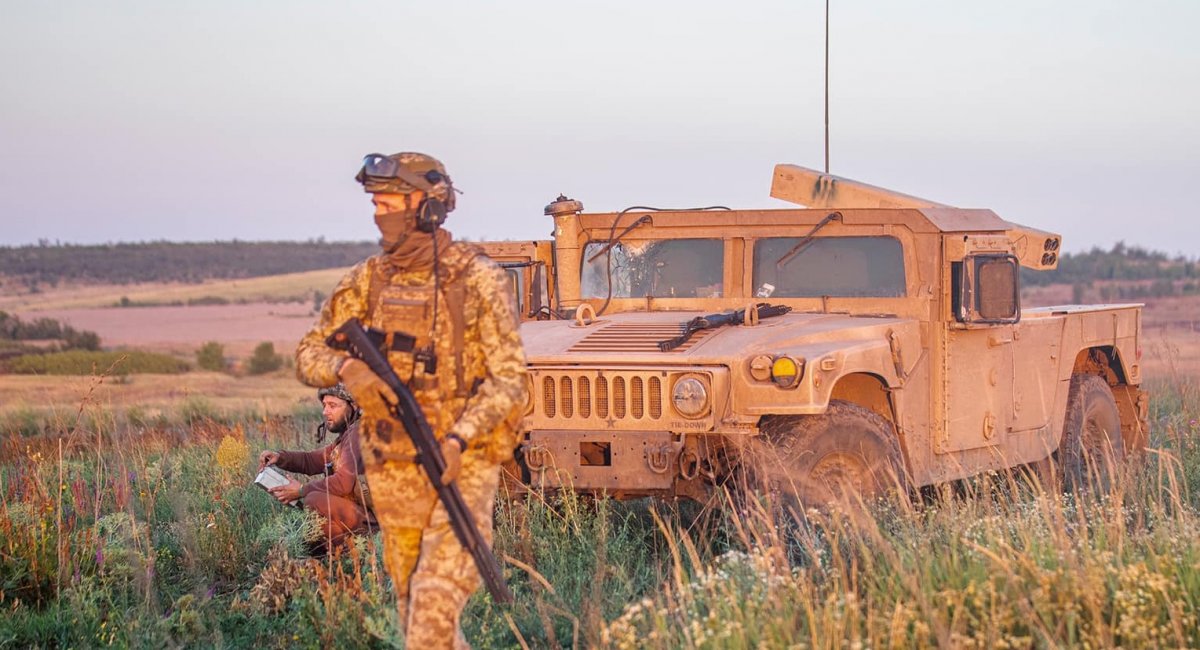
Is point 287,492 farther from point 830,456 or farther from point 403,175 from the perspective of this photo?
point 403,175

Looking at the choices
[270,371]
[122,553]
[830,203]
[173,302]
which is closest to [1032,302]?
[270,371]

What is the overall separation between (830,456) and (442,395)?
2905 mm

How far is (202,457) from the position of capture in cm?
1062

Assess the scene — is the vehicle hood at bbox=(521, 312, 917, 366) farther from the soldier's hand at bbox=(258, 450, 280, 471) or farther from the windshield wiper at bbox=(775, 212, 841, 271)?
the soldier's hand at bbox=(258, 450, 280, 471)

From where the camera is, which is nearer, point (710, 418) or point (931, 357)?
point (710, 418)

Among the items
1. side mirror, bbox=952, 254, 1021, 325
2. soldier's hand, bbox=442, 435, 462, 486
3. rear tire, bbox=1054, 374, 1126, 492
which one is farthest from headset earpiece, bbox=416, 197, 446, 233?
rear tire, bbox=1054, 374, 1126, 492

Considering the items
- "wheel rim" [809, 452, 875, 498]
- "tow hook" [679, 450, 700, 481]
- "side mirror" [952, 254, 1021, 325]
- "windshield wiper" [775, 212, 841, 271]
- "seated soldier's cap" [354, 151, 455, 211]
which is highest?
"seated soldier's cap" [354, 151, 455, 211]

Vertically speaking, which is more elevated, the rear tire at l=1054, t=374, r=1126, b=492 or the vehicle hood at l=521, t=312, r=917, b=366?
the vehicle hood at l=521, t=312, r=917, b=366

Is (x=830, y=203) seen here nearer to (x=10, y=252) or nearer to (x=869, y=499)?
(x=869, y=499)

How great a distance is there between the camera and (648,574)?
697cm

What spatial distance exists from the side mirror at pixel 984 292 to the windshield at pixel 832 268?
0.32m

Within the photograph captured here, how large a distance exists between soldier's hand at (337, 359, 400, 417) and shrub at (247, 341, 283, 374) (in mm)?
31974

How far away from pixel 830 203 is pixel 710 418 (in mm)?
2925

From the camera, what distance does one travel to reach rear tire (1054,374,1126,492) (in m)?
9.51
